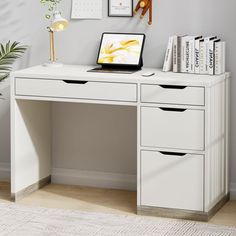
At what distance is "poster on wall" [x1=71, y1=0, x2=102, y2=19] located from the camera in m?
4.38

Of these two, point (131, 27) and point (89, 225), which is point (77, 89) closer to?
point (131, 27)

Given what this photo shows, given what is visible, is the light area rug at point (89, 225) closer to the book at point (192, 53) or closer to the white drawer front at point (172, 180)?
the white drawer front at point (172, 180)

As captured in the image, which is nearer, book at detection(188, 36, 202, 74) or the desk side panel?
book at detection(188, 36, 202, 74)

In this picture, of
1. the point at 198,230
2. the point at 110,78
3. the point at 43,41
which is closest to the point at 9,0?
the point at 43,41

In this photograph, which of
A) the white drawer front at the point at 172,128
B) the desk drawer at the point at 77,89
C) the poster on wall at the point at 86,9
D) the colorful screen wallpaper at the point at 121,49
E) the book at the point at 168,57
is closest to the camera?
the white drawer front at the point at 172,128

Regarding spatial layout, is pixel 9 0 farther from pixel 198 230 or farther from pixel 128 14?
pixel 198 230

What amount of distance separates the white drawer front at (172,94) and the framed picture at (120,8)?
699mm

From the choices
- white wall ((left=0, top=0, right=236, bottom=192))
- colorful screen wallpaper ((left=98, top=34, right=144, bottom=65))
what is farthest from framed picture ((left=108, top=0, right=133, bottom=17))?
colorful screen wallpaper ((left=98, top=34, right=144, bottom=65))

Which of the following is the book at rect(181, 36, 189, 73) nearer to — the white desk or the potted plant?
the white desk

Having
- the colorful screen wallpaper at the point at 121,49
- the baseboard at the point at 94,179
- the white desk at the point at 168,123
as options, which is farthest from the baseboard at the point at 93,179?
the colorful screen wallpaper at the point at 121,49

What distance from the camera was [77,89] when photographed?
13.0 feet

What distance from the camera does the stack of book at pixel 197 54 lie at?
3.98 meters

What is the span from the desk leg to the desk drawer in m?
0.13

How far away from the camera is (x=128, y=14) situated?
4320mm
